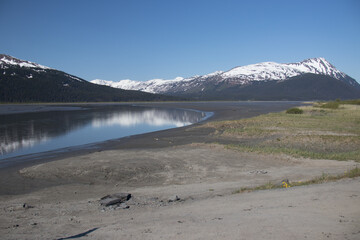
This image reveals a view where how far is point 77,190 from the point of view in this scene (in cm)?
1307

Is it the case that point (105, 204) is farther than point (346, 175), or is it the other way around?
point (346, 175)

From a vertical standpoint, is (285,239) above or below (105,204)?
above

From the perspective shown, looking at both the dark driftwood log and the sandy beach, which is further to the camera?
the dark driftwood log

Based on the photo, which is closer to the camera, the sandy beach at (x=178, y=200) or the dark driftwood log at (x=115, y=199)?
the sandy beach at (x=178, y=200)

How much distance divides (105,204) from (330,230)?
274 inches

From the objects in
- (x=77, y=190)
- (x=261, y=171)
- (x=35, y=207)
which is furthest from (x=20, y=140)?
(x=261, y=171)

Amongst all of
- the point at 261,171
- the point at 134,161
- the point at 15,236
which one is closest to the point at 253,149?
the point at 261,171

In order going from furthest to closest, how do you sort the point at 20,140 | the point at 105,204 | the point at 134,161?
the point at 20,140 → the point at 134,161 → the point at 105,204

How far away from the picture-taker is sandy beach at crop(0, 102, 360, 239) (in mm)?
7016

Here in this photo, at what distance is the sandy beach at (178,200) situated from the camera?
7.02m

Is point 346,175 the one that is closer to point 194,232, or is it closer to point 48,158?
point 194,232

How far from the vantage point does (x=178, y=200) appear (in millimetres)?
10602

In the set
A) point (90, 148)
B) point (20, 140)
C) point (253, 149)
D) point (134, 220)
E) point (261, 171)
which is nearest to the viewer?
point (134, 220)

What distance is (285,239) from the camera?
242 inches
